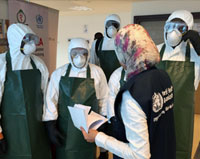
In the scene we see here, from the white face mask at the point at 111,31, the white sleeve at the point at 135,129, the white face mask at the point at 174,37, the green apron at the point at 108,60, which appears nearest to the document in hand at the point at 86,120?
the white sleeve at the point at 135,129

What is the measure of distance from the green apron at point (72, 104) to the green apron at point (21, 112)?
0.72ft

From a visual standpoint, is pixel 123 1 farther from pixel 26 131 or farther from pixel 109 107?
pixel 26 131

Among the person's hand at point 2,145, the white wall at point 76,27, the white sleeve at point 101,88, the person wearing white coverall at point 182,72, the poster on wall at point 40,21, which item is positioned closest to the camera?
the person's hand at point 2,145

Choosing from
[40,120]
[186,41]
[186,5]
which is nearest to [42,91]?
[40,120]

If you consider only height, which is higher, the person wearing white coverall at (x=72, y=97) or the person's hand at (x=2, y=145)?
the person wearing white coverall at (x=72, y=97)

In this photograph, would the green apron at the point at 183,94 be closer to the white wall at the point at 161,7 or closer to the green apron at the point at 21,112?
the green apron at the point at 21,112

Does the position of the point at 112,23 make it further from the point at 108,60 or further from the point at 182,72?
the point at 182,72

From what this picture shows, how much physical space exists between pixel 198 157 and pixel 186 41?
4.20 feet

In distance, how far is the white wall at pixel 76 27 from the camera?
6002 millimetres

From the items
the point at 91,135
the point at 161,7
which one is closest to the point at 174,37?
the point at 91,135

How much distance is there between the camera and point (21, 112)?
159 centimetres

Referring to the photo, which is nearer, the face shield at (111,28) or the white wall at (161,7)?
the face shield at (111,28)

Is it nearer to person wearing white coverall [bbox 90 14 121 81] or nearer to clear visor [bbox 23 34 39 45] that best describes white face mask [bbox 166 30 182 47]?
person wearing white coverall [bbox 90 14 121 81]

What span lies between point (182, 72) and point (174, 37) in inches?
12.1
